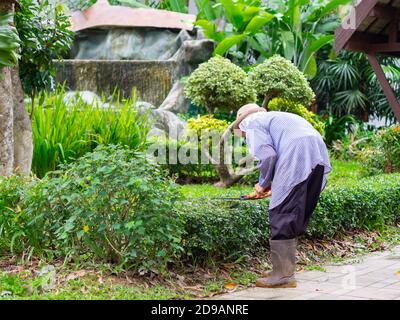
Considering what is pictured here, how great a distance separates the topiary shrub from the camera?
39.1 feet

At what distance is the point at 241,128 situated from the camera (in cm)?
586

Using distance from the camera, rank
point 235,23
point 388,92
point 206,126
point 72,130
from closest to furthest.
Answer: point 72,130, point 388,92, point 206,126, point 235,23

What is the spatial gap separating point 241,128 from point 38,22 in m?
3.15

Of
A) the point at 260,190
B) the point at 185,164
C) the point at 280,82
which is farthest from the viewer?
the point at 185,164

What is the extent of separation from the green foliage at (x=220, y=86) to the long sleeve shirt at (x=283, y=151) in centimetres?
576

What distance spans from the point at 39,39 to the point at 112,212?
3205 mm

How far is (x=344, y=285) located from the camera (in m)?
5.55

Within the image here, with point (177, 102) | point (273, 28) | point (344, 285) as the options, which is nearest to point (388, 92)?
point (344, 285)

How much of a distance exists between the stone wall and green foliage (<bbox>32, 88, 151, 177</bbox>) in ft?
25.5

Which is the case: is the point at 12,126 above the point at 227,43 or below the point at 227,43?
below

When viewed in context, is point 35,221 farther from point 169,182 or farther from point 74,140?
point 74,140

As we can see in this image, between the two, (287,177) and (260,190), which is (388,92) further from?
(287,177)

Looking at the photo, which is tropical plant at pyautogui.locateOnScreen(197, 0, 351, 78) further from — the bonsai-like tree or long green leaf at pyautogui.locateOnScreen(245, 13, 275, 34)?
the bonsai-like tree
